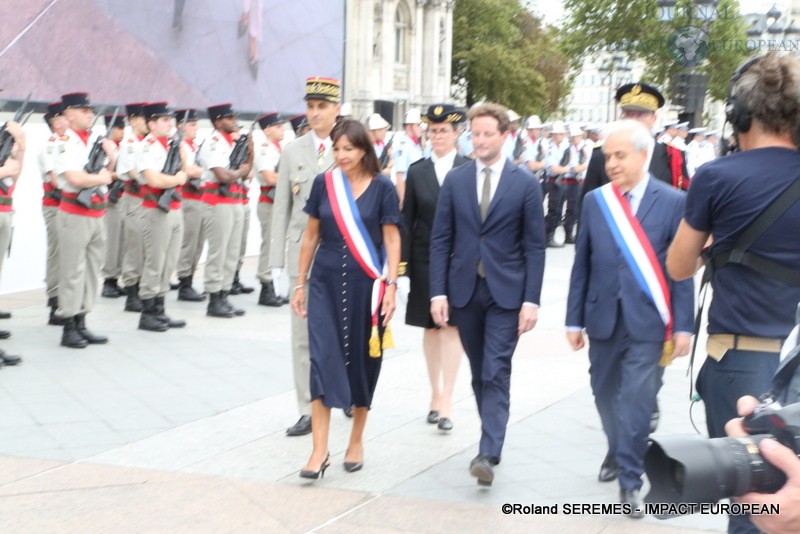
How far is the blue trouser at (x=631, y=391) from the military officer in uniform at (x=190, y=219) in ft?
23.9

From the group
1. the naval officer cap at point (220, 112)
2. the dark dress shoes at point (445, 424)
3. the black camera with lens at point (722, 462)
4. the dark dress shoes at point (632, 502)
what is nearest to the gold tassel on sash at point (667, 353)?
the dark dress shoes at point (632, 502)

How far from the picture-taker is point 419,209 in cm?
794

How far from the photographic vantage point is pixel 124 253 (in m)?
13.1

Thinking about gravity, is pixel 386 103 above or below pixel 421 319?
above

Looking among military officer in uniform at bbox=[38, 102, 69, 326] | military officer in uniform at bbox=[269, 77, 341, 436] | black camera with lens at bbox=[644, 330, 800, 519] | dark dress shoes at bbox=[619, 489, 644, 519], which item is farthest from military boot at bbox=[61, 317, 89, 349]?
black camera with lens at bbox=[644, 330, 800, 519]

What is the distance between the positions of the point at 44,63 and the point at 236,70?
4.85m

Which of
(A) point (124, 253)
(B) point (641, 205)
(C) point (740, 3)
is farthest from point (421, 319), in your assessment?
(C) point (740, 3)

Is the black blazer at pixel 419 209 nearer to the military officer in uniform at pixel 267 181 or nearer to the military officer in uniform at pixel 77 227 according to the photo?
the military officer in uniform at pixel 77 227

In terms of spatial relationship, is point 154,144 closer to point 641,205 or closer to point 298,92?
point 641,205

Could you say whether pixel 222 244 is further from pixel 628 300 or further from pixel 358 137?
pixel 628 300

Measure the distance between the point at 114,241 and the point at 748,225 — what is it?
10.1 metres

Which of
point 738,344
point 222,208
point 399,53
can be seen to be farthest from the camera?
point 399,53

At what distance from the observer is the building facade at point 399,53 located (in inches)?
2247

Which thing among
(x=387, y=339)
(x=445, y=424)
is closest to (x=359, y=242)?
(x=387, y=339)
